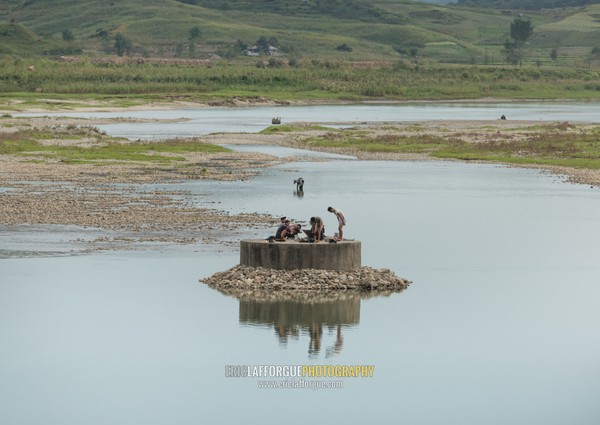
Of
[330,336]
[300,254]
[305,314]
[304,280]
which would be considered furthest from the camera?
[300,254]

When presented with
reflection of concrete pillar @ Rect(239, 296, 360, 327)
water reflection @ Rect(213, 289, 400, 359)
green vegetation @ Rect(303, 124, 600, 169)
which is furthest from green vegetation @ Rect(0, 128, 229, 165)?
reflection of concrete pillar @ Rect(239, 296, 360, 327)

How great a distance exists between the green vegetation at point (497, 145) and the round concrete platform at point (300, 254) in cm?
4903

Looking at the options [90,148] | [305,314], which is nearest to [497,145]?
[90,148]

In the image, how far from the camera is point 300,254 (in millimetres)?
39938

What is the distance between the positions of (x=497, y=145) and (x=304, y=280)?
211 ft

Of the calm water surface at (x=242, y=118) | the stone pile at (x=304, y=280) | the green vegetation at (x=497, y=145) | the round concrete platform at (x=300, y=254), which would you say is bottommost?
the calm water surface at (x=242, y=118)

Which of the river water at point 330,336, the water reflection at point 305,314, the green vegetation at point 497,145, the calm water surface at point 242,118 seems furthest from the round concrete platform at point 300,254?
the calm water surface at point 242,118

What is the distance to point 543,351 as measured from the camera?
35.0 m

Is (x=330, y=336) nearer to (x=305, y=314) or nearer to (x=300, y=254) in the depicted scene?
(x=305, y=314)

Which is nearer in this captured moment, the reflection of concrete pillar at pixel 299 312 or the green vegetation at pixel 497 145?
the reflection of concrete pillar at pixel 299 312

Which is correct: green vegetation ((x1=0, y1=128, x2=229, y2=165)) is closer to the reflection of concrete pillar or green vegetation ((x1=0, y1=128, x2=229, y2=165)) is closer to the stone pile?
the stone pile

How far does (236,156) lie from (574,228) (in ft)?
128

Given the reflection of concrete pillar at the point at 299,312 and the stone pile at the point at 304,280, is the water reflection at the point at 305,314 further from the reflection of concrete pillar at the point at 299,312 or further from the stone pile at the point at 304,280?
the stone pile at the point at 304,280

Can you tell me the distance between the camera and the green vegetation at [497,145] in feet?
307
